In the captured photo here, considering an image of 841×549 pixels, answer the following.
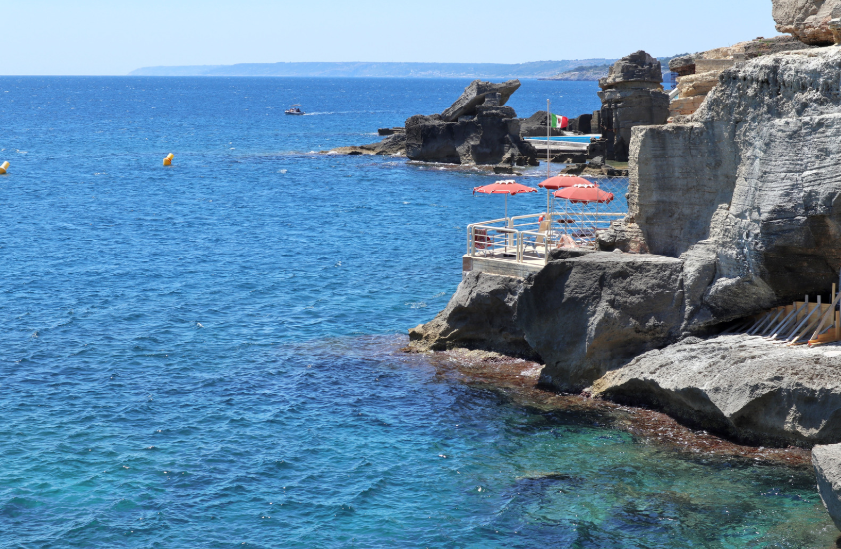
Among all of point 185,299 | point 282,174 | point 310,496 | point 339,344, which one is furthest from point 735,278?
point 282,174

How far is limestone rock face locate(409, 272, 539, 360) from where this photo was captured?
22062 mm

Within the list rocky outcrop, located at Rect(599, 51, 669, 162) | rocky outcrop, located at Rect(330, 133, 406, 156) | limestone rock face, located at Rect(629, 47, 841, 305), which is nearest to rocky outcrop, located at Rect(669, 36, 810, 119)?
limestone rock face, located at Rect(629, 47, 841, 305)

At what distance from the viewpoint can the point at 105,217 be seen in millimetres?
48781

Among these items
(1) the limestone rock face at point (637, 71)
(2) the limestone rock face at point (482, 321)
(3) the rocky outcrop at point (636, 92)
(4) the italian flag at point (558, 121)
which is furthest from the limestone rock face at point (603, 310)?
(1) the limestone rock face at point (637, 71)

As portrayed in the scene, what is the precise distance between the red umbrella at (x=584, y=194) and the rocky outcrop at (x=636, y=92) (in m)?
32.9

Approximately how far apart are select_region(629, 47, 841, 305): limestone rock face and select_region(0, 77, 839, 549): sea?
13.1 feet

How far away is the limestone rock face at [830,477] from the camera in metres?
12.4

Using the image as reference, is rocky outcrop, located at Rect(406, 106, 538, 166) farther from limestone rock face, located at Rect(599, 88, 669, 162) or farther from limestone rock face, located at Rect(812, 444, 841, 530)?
limestone rock face, located at Rect(812, 444, 841, 530)

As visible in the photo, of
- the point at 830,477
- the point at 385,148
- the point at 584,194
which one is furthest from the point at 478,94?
the point at 830,477

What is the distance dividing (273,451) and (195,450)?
5.20 ft

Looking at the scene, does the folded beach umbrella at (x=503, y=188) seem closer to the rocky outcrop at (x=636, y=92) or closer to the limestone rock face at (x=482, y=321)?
the limestone rock face at (x=482, y=321)

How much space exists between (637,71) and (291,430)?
44.0 metres

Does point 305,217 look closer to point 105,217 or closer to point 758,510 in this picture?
point 105,217

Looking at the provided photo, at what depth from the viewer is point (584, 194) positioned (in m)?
23.4
